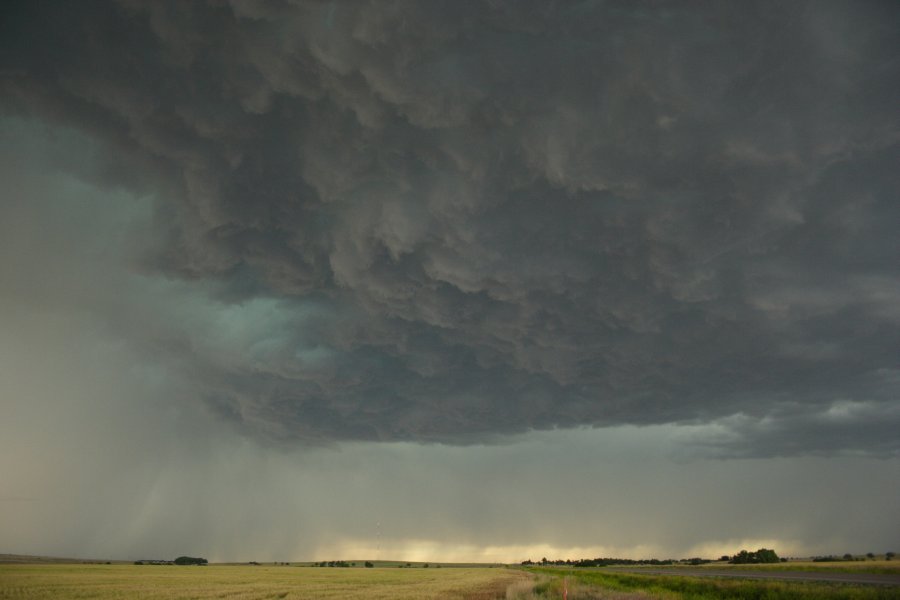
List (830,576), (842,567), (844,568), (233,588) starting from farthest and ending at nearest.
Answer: (842,567) → (844,568) → (830,576) → (233,588)

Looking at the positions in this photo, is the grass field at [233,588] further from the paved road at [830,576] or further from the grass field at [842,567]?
the grass field at [842,567]

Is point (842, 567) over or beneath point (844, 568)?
beneath

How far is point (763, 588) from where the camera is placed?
35.9m

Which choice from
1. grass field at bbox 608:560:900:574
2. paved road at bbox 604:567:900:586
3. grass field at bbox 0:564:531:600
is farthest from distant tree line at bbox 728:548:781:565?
grass field at bbox 0:564:531:600

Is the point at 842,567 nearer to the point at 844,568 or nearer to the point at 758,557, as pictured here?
the point at 844,568

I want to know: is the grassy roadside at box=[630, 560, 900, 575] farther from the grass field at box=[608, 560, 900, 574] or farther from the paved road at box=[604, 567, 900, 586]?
the paved road at box=[604, 567, 900, 586]

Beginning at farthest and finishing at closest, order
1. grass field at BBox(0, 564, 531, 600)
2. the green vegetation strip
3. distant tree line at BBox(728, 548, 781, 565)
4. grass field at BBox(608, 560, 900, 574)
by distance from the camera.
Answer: distant tree line at BBox(728, 548, 781, 565)
grass field at BBox(608, 560, 900, 574)
grass field at BBox(0, 564, 531, 600)
the green vegetation strip

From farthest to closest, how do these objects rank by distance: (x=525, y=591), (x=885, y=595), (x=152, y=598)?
1. (x=525, y=591)
2. (x=152, y=598)
3. (x=885, y=595)

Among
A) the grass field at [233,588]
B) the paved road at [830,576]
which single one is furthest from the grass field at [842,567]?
the grass field at [233,588]

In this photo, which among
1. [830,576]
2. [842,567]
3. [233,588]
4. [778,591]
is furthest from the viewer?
[842,567]

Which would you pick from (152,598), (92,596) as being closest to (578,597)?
(152,598)

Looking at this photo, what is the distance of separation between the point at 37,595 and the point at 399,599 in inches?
920

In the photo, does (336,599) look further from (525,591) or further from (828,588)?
(828,588)

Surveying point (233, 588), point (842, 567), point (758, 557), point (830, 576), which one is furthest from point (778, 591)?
point (758, 557)
